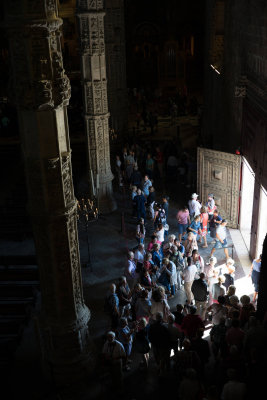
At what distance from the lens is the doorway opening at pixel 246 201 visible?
13173 mm

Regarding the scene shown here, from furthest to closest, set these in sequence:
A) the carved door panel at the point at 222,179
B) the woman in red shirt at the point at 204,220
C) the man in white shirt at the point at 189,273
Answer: the carved door panel at the point at 222,179, the woman in red shirt at the point at 204,220, the man in white shirt at the point at 189,273

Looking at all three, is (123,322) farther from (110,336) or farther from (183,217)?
(183,217)

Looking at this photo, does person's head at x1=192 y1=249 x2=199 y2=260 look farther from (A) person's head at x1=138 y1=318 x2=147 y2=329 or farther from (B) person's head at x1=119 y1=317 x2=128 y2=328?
(B) person's head at x1=119 y1=317 x2=128 y2=328

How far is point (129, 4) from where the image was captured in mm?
28422

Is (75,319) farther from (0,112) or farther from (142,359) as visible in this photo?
(0,112)

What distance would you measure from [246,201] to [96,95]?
5.32m

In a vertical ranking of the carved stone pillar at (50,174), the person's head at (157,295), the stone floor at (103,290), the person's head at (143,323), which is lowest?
the stone floor at (103,290)

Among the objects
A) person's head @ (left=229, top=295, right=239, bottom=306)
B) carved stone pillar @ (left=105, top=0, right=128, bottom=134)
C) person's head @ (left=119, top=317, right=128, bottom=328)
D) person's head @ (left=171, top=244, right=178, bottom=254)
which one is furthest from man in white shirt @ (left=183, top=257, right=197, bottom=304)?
carved stone pillar @ (left=105, top=0, right=128, bottom=134)

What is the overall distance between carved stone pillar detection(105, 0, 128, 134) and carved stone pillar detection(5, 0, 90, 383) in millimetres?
12042

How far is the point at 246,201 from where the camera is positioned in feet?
44.1

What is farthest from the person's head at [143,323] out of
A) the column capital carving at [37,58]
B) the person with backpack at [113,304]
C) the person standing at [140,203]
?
the person standing at [140,203]

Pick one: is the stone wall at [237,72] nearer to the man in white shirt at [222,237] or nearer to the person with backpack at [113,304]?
the man in white shirt at [222,237]

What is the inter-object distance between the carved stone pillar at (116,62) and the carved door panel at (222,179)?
6980mm

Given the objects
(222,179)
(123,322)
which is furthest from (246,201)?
(123,322)
